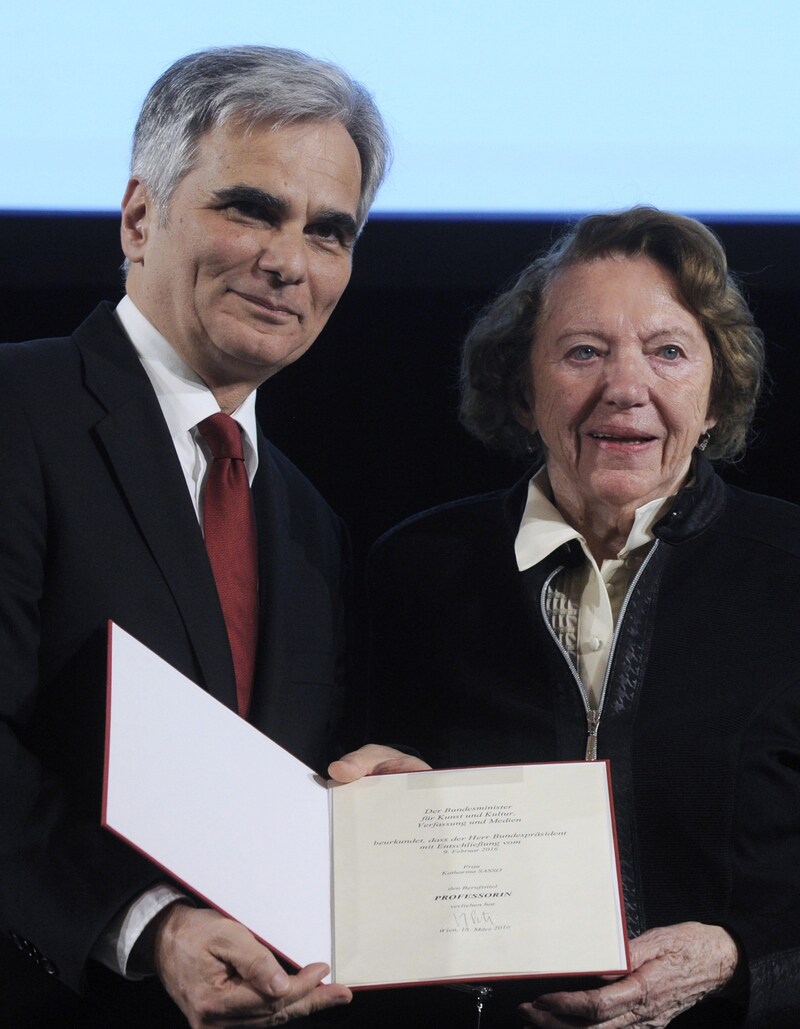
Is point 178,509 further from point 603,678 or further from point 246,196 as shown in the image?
point 603,678

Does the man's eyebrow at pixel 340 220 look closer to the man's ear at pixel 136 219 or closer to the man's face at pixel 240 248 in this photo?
the man's face at pixel 240 248

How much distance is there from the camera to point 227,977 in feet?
5.03

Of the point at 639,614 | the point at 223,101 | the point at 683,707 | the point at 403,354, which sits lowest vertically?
the point at 683,707

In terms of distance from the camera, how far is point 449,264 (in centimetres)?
263

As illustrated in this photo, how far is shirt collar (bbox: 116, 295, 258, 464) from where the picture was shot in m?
2.01

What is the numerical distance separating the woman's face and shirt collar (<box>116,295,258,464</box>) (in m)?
0.60

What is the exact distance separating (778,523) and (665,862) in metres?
0.60

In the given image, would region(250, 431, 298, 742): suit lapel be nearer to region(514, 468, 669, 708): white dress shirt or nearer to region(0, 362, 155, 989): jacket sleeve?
region(0, 362, 155, 989): jacket sleeve

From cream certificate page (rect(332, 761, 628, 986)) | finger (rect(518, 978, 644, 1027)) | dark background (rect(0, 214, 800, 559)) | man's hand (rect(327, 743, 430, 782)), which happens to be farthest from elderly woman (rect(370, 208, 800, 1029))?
dark background (rect(0, 214, 800, 559))

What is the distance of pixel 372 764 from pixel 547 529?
539 mm

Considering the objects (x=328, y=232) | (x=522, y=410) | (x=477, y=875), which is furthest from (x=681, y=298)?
(x=477, y=875)

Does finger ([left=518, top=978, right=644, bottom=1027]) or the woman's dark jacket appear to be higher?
the woman's dark jacket

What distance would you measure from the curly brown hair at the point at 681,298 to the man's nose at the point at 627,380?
0.15m

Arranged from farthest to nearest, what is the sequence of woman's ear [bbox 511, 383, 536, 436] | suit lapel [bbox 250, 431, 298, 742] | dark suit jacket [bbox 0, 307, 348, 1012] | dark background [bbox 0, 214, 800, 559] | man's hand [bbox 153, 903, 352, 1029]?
dark background [bbox 0, 214, 800, 559], woman's ear [bbox 511, 383, 536, 436], suit lapel [bbox 250, 431, 298, 742], dark suit jacket [bbox 0, 307, 348, 1012], man's hand [bbox 153, 903, 352, 1029]
